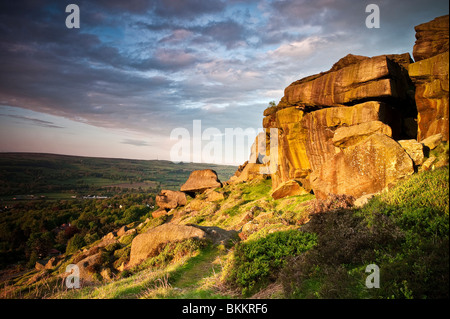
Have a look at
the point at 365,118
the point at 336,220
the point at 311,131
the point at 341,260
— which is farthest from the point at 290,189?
the point at 341,260

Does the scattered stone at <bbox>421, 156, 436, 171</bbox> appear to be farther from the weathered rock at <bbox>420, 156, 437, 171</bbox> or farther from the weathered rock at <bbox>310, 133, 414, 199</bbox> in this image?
the weathered rock at <bbox>310, 133, 414, 199</bbox>

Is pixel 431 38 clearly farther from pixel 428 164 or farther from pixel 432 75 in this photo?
pixel 428 164

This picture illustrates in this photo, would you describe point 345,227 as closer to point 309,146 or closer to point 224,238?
point 224,238

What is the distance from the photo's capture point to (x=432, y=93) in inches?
623

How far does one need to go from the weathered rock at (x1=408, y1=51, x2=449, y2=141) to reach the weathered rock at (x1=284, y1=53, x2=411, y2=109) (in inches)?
156

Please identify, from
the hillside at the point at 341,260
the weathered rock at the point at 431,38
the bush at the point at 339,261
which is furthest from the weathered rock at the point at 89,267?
the weathered rock at the point at 431,38

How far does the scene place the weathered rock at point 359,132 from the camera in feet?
60.2

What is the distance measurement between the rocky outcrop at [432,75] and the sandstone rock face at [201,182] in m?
37.0

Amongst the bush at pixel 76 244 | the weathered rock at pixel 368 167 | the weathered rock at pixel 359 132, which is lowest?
the bush at pixel 76 244

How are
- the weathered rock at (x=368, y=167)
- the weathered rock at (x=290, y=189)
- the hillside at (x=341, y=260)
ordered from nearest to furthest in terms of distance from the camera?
the hillside at (x=341, y=260) → the weathered rock at (x=368, y=167) → the weathered rock at (x=290, y=189)

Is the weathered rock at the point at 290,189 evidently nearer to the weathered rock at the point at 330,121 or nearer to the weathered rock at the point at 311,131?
the weathered rock at the point at 311,131

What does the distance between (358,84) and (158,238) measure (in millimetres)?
21841

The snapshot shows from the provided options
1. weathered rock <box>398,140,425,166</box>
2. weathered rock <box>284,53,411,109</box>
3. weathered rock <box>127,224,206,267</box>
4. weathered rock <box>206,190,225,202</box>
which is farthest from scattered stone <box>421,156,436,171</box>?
weathered rock <box>206,190,225,202</box>

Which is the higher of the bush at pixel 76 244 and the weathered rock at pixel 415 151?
the weathered rock at pixel 415 151
